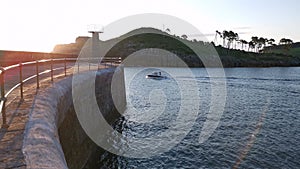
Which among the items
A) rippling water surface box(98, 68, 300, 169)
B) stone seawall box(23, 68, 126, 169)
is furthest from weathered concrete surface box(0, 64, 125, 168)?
rippling water surface box(98, 68, 300, 169)

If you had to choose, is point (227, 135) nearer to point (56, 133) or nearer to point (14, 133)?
point (56, 133)

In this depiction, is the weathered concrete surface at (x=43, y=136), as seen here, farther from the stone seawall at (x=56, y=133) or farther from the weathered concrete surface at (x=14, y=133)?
the weathered concrete surface at (x=14, y=133)

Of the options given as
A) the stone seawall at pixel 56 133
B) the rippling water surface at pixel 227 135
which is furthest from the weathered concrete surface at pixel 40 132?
the rippling water surface at pixel 227 135

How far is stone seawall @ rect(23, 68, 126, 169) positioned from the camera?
4.59 metres

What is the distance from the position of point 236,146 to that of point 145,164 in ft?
23.0

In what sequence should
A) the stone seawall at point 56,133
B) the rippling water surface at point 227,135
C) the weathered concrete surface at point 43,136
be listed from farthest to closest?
the rippling water surface at point 227,135, the stone seawall at point 56,133, the weathered concrete surface at point 43,136

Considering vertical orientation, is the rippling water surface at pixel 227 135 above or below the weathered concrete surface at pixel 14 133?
below

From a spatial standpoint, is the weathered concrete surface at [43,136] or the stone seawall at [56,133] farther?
the stone seawall at [56,133]

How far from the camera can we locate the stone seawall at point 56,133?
4590 mm

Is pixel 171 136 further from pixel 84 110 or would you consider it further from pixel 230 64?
pixel 230 64

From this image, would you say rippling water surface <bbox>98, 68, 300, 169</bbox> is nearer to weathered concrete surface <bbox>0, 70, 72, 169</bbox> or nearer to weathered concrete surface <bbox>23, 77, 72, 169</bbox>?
weathered concrete surface <bbox>23, 77, 72, 169</bbox>

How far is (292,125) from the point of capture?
24.2 meters

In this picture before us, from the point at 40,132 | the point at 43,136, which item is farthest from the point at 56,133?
the point at 43,136

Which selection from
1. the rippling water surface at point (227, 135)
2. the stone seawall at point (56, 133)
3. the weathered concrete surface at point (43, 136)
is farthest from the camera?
the rippling water surface at point (227, 135)
